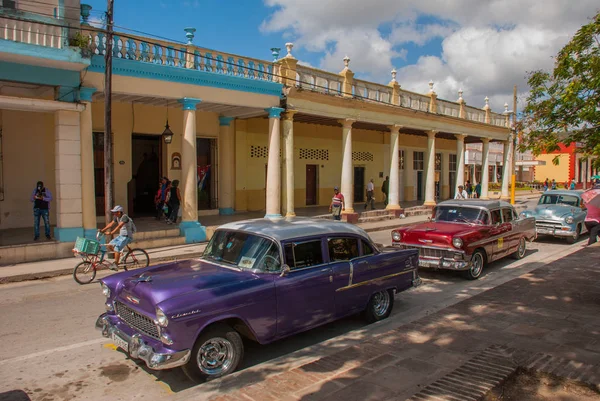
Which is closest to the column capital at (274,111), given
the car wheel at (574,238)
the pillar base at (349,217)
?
the pillar base at (349,217)

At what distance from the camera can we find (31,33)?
10773 mm

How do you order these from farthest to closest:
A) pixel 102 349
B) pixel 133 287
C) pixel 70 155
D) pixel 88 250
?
pixel 70 155 → pixel 88 250 → pixel 102 349 → pixel 133 287

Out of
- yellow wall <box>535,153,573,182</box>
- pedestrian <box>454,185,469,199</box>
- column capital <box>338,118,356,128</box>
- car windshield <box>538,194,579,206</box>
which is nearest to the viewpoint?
car windshield <box>538,194,579,206</box>

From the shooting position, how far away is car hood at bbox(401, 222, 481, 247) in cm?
929

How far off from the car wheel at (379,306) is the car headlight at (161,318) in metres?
3.15

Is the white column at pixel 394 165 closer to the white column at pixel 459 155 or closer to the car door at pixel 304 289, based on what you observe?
the white column at pixel 459 155

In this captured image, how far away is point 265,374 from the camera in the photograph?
459 cm

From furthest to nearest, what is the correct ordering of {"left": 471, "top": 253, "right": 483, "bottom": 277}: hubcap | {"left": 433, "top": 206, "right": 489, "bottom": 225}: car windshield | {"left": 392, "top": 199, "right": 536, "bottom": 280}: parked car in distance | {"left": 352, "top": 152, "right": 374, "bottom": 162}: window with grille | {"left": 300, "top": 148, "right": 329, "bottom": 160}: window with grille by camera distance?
{"left": 352, "top": 152, "right": 374, "bottom": 162}: window with grille, {"left": 300, "top": 148, "right": 329, "bottom": 160}: window with grille, {"left": 433, "top": 206, "right": 489, "bottom": 225}: car windshield, {"left": 471, "top": 253, "right": 483, "bottom": 277}: hubcap, {"left": 392, "top": 199, "right": 536, "bottom": 280}: parked car in distance

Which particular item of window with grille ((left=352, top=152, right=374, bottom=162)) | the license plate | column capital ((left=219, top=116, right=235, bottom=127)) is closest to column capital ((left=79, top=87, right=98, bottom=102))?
column capital ((left=219, top=116, right=235, bottom=127))

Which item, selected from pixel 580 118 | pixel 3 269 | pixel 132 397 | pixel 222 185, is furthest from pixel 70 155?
pixel 580 118

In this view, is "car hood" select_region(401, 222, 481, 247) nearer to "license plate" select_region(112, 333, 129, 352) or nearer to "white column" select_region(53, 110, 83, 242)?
"license plate" select_region(112, 333, 129, 352)

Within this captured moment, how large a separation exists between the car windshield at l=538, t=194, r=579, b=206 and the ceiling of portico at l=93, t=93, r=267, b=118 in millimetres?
10671

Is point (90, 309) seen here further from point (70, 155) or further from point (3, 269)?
point (70, 155)

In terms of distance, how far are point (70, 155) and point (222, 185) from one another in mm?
7282
